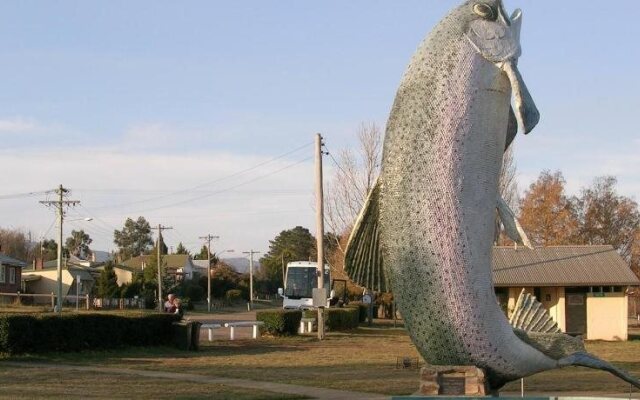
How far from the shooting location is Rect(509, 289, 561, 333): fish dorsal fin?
11.1 m

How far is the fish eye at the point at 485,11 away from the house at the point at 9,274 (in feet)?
183

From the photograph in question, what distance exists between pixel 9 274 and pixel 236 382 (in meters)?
51.4

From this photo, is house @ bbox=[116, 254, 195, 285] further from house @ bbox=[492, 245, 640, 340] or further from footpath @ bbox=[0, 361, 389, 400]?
footpath @ bbox=[0, 361, 389, 400]

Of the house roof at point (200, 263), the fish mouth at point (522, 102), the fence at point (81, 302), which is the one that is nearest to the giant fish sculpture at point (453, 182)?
the fish mouth at point (522, 102)

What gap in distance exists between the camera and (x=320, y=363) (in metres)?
21.8

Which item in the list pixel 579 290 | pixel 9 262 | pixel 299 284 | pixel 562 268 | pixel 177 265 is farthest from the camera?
pixel 177 265

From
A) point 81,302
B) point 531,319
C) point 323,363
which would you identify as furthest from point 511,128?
point 81,302

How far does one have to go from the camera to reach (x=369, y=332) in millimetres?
37219

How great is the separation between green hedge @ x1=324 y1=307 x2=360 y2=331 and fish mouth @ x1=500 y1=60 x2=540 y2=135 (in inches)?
995

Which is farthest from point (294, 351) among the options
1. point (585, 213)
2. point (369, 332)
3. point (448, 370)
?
point (585, 213)

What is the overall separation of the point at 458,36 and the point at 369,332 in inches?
1105

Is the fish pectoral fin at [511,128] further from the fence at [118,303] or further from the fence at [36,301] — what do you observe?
A: the fence at [36,301]

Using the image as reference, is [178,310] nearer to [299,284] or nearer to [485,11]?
[299,284]

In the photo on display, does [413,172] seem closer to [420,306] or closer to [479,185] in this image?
[479,185]
